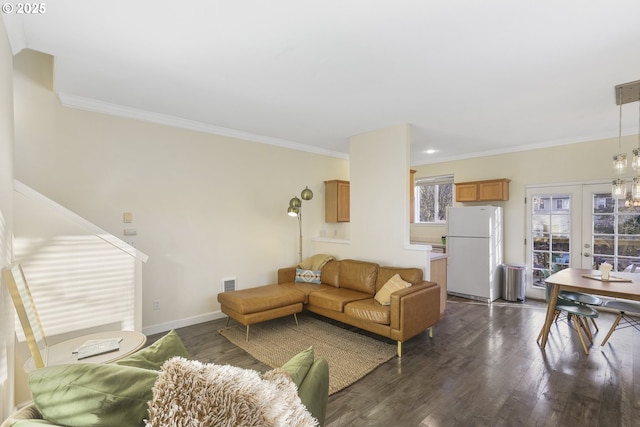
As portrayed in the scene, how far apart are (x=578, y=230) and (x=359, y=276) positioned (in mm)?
3784

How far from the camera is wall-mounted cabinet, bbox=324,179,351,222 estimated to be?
18.2 feet

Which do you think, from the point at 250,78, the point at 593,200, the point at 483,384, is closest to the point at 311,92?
the point at 250,78

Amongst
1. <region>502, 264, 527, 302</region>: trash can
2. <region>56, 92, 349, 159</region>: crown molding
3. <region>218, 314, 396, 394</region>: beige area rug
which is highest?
<region>56, 92, 349, 159</region>: crown molding

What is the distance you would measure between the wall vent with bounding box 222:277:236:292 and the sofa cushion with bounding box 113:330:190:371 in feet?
9.22

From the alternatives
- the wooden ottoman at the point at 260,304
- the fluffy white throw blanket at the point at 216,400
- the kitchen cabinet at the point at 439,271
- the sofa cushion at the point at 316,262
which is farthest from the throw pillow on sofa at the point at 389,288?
the fluffy white throw blanket at the point at 216,400

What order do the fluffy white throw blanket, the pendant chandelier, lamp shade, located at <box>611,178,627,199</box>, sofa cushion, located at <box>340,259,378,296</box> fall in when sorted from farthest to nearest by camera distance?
sofa cushion, located at <box>340,259,378,296</box>
lamp shade, located at <box>611,178,627,199</box>
the pendant chandelier
the fluffy white throw blanket

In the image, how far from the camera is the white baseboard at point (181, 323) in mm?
3672

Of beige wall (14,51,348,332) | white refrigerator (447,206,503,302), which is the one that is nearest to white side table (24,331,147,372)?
beige wall (14,51,348,332)

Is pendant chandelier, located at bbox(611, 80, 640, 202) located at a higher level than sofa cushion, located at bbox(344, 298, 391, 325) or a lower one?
higher

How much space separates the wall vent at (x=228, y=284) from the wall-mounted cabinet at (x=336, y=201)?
211cm

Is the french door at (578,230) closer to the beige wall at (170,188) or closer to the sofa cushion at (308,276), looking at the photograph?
the sofa cushion at (308,276)

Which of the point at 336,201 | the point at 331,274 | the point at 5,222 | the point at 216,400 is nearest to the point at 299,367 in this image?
the point at 216,400

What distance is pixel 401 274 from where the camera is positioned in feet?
12.2

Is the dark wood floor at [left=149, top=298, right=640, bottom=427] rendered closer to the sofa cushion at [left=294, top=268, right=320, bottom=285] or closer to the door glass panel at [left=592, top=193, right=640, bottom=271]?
the door glass panel at [left=592, top=193, right=640, bottom=271]
